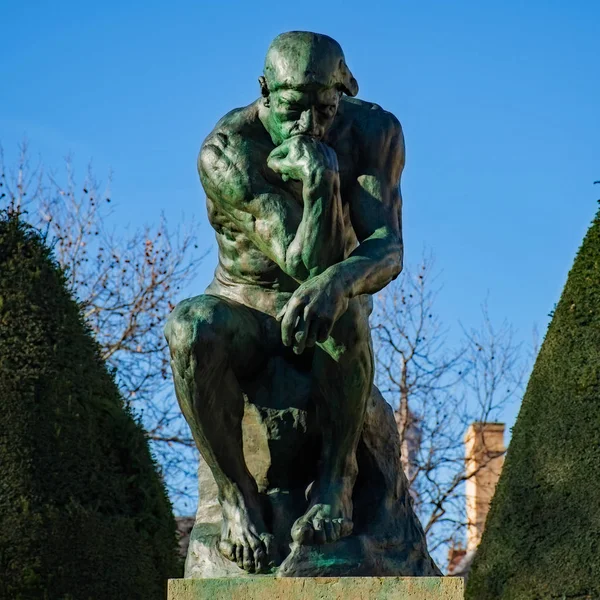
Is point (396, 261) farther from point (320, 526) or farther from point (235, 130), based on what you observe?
point (320, 526)

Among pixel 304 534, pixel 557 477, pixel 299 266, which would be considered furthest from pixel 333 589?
pixel 557 477

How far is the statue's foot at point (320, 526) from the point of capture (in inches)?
187

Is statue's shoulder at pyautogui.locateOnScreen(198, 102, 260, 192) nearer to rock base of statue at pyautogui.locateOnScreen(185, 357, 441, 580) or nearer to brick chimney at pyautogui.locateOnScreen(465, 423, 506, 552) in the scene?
rock base of statue at pyautogui.locateOnScreen(185, 357, 441, 580)

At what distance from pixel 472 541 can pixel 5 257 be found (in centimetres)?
1113

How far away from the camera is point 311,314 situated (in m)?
4.57

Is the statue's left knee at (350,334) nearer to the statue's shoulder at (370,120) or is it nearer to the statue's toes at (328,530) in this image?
the statue's toes at (328,530)

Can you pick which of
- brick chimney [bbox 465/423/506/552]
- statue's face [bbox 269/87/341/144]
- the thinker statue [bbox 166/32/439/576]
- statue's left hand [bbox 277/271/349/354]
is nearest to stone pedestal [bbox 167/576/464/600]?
the thinker statue [bbox 166/32/439/576]

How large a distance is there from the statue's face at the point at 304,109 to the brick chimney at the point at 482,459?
12.3 meters

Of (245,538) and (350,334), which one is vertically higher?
(350,334)

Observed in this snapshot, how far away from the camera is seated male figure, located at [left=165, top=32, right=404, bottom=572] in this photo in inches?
Result: 189

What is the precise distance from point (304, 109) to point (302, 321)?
87 cm

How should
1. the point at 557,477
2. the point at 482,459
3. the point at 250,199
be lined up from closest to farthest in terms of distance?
the point at 250,199 → the point at 557,477 → the point at 482,459

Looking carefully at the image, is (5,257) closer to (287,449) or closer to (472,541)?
(287,449)

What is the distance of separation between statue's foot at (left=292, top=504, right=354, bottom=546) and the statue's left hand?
65cm
